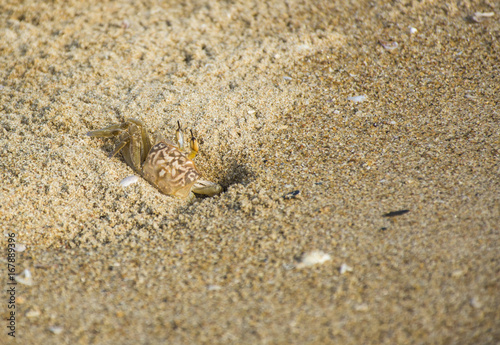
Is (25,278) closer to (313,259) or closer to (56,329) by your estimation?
(56,329)

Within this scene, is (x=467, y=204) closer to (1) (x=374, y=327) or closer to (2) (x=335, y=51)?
(1) (x=374, y=327)

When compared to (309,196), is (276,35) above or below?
above

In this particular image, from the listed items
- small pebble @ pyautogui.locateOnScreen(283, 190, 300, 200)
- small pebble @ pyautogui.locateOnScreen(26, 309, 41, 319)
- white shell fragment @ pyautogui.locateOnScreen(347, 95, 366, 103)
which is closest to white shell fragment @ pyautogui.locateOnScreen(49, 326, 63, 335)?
small pebble @ pyautogui.locateOnScreen(26, 309, 41, 319)

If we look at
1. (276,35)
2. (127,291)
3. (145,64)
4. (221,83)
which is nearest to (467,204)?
(127,291)

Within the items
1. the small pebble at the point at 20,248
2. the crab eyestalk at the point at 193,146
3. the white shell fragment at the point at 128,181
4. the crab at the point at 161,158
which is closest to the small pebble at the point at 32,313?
the small pebble at the point at 20,248

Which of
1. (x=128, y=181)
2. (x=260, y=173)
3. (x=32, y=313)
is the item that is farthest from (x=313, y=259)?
(x=128, y=181)

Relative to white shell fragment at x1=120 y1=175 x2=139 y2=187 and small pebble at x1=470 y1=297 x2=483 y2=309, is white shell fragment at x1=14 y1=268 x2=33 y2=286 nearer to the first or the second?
white shell fragment at x1=120 y1=175 x2=139 y2=187

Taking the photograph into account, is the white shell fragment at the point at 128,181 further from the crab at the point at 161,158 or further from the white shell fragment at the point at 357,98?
the white shell fragment at the point at 357,98
